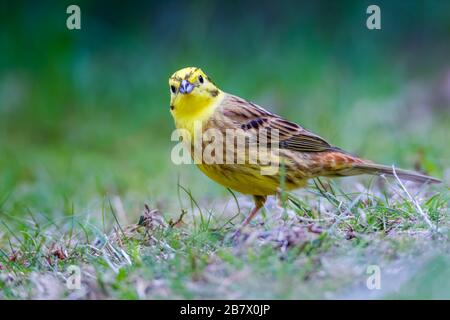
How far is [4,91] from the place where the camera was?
10719 mm

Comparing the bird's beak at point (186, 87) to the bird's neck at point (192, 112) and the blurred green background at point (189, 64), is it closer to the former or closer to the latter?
the bird's neck at point (192, 112)

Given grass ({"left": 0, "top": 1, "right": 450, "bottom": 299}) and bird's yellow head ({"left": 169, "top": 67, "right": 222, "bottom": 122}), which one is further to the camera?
bird's yellow head ({"left": 169, "top": 67, "right": 222, "bottom": 122})

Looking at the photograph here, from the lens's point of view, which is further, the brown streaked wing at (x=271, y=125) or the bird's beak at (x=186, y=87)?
the brown streaked wing at (x=271, y=125)

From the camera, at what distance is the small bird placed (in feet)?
16.9

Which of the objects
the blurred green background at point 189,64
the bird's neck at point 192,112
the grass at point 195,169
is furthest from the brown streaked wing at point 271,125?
the blurred green background at point 189,64

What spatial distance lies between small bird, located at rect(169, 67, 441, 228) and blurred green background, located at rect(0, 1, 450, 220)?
3.06 metres

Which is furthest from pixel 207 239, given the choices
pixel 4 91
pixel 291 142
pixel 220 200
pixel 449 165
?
pixel 4 91

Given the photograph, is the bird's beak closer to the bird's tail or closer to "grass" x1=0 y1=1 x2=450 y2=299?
"grass" x1=0 y1=1 x2=450 y2=299

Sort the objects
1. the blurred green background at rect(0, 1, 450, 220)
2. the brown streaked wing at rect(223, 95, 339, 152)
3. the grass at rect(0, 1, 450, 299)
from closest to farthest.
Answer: the grass at rect(0, 1, 450, 299), the brown streaked wing at rect(223, 95, 339, 152), the blurred green background at rect(0, 1, 450, 220)

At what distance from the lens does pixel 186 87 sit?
208 inches

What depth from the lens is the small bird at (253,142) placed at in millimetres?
5145

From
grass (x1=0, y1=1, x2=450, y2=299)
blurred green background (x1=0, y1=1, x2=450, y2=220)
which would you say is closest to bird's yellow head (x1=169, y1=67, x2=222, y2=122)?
grass (x1=0, y1=1, x2=450, y2=299)

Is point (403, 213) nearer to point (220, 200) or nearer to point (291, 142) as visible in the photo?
point (291, 142)

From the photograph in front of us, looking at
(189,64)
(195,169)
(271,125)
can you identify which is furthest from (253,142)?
(189,64)
